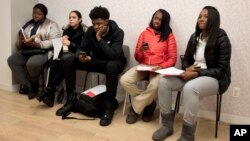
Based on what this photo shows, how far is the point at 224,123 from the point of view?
282 cm

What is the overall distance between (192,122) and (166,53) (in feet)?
2.86

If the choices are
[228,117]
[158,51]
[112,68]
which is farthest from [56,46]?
[228,117]

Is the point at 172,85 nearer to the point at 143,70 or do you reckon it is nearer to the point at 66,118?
the point at 143,70

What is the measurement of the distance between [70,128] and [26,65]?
44.6 inches

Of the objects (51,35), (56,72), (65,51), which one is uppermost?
(51,35)

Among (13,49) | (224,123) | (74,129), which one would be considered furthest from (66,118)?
(224,123)

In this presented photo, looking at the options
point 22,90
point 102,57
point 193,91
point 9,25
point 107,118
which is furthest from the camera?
point 22,90

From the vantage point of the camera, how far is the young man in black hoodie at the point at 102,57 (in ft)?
9.00

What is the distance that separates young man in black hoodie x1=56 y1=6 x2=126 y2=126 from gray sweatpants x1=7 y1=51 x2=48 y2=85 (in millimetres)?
467

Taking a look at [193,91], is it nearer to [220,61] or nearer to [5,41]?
[220,61]

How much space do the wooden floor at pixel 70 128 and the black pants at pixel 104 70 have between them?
266 millimetres

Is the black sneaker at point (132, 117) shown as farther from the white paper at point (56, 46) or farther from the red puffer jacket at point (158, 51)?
the white paper at point (56, 46)

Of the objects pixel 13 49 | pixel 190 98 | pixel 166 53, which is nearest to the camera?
pixel 190 98

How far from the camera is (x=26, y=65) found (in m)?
3.27
